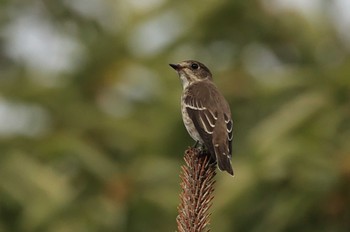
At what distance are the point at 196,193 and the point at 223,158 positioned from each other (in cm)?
121

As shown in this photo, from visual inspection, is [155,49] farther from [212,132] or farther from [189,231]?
[189,231]

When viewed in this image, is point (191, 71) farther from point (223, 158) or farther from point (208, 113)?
point (223, 158)

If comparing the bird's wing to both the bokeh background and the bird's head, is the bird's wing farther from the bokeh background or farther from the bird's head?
the bokeh background

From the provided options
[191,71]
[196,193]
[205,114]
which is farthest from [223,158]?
[191,71]

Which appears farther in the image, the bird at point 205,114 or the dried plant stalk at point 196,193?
the bird at point 205,114

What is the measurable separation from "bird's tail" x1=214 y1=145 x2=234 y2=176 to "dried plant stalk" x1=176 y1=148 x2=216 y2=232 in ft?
1.71

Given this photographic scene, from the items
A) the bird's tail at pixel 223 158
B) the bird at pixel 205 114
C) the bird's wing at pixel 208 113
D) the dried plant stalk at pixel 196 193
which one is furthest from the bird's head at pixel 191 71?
the dried plant stalk at pixel 196 193

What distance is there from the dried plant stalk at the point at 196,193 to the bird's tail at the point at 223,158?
52 cm

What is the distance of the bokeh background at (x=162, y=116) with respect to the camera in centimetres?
1211

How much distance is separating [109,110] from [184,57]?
1256 millimetres

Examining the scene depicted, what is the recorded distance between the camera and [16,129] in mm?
14641

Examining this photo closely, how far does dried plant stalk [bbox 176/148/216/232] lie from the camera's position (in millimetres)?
5980

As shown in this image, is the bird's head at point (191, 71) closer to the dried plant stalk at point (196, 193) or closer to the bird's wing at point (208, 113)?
the bird's wing at point (208, 113)

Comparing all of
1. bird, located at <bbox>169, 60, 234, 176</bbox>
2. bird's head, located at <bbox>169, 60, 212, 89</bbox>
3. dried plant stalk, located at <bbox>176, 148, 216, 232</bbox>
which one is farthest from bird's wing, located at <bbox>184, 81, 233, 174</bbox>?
dried plant stalk, located at <bbox>176, 148, 216, 232</bbox>
